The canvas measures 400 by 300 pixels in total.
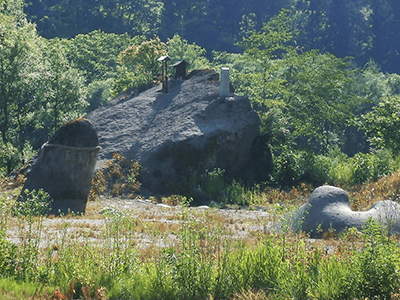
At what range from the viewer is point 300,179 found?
22.0 meters

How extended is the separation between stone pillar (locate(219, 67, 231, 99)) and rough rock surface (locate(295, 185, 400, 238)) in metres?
9.69

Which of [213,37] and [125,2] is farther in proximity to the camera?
[213,37]

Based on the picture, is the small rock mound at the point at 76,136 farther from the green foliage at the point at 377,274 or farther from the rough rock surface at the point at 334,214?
the green foliage at the point at 377,274

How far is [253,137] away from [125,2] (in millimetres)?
69820

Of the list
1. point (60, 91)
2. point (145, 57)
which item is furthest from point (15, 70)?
point (145, 57)

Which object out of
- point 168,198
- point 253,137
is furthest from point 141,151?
point 253,137

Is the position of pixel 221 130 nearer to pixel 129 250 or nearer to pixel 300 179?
pixel 300 179

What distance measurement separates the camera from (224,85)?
68.7ft

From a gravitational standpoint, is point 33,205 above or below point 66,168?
below

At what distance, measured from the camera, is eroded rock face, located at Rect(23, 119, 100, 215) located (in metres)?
13.7

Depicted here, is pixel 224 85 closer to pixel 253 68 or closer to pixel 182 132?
pixel 182 132

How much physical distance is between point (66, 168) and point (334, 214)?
6.59 m

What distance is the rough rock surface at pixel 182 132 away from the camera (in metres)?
19.5

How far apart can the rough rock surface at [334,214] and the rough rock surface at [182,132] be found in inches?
321
